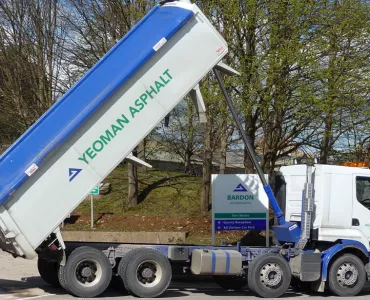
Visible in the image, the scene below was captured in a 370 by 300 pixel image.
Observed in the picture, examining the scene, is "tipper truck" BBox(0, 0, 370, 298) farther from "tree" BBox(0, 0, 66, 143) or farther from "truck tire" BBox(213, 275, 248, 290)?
"tree" BBox(0, 0, 66, 143)

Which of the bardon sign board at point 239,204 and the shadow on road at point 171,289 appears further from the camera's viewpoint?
the bardon sign board at point 239,204

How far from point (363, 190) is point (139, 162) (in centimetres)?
462

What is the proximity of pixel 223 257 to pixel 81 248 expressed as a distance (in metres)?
2.67

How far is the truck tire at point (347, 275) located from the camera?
12289mm

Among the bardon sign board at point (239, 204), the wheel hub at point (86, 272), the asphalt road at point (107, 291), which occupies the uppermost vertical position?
the bardon sign board at point (239, 204)

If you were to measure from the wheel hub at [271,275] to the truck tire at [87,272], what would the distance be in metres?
2.89

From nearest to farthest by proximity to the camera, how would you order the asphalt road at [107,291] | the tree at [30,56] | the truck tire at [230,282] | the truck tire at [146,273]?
the truck tire at [146,273]
the asphalt road at [107,291]
the truck tire at [230,282]
the tree at [30,56]

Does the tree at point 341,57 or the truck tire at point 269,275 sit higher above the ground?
the tree at point 341,57

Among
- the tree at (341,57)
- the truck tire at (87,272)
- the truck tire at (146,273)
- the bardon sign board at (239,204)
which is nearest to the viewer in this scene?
the truck tire at (87,272)

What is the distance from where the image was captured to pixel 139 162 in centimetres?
1180

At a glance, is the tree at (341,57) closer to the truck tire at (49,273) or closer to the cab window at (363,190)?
the cab window at (363,190)

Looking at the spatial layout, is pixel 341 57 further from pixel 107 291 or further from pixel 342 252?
pixel 107 291

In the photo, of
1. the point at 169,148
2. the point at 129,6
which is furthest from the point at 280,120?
the point at 169,148

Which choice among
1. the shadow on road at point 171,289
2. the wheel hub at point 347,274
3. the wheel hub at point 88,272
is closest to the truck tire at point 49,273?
the shadow on road at point 171,289
